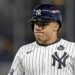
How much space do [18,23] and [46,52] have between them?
22.2ft

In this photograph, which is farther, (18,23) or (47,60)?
(18,23)

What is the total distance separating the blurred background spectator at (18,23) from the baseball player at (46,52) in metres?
6.32

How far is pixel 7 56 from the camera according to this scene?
11.7 metres

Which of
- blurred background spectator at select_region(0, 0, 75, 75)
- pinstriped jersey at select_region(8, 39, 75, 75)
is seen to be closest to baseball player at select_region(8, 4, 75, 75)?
pinstriped jersey at select_region(8, 39, 75, 75)

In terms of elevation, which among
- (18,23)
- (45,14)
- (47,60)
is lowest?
(18,23)

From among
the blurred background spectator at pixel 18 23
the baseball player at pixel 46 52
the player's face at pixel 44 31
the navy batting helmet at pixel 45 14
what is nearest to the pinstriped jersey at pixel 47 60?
the baseball player at pixel 46 52

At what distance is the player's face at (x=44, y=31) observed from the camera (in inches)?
205

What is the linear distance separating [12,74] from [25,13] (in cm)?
656

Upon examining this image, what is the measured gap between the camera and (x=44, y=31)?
5.21m

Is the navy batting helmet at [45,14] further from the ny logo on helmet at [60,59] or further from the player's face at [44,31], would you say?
the ny logo on helmet at [60,59]

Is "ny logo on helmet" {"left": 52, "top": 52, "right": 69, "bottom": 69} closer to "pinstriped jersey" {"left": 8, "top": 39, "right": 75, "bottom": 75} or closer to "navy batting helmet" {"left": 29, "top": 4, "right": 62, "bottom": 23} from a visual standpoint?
"pinstriped jersey" {"left": 8, "top": 39, "right": 75, "bottom": 75}

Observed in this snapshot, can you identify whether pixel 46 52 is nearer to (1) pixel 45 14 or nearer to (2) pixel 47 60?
(2) pixel 47 60

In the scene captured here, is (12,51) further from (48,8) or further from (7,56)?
(48,8)

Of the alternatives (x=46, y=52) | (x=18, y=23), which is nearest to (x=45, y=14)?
(x=46, y=52)
